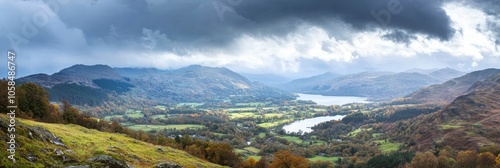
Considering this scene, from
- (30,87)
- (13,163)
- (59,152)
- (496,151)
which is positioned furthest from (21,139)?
(496,151)

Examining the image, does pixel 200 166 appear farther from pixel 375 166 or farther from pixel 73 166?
pixel 375 166

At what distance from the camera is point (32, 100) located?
10475cm

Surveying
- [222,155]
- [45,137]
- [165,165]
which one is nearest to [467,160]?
[222,155]

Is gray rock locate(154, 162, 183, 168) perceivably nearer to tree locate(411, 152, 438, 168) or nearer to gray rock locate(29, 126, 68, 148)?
gray rock locate(29, 126, 68, 148)

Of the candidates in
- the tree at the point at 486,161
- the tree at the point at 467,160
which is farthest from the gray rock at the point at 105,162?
the tree at the point at 467,160

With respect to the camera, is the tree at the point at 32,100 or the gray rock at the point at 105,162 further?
the tree at the point at 32,100

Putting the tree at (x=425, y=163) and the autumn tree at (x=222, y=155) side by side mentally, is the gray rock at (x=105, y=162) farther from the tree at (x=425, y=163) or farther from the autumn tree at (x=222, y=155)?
the tree at (x=425, y=163)

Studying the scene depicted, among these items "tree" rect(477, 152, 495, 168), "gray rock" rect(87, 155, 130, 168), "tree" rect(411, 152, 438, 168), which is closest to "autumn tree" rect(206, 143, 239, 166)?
"gray rock" rect(87, 155, 130, 168)

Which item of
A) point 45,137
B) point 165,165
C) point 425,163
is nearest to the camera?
point 45,137

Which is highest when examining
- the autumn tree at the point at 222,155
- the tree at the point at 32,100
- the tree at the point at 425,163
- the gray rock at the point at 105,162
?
the tree at the point at 32,100

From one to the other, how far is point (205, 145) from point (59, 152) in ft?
269

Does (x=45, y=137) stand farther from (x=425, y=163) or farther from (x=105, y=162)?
(x=425, y=163)

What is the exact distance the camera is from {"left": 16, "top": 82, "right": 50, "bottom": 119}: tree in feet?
326

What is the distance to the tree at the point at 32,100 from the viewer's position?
326 ft
